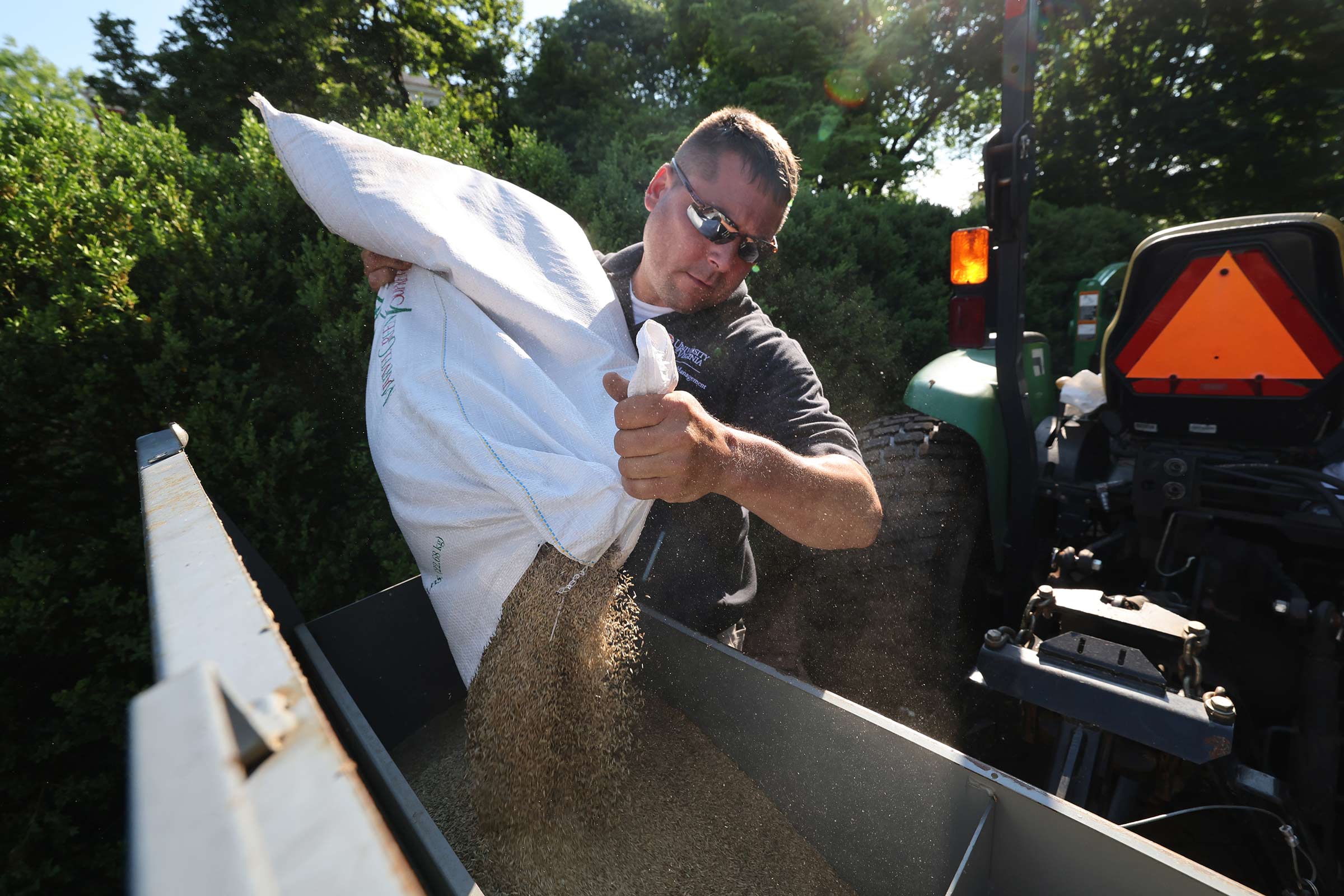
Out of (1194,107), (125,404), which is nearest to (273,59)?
(125,404)

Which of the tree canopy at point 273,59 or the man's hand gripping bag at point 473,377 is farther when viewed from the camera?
the tree canopy at point 273,59

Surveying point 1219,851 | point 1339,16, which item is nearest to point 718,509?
point 1219,851

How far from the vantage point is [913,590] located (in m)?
2.25

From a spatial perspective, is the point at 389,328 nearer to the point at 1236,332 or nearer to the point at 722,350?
the point at 722,350

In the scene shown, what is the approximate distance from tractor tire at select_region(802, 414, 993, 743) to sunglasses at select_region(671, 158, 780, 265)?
919 millimetres

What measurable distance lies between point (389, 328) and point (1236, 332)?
2097 mm

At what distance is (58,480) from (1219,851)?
133 inches

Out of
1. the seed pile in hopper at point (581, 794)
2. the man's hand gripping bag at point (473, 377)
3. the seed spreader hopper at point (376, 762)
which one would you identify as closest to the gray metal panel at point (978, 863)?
the seed spreader hopper at point (376, 762)

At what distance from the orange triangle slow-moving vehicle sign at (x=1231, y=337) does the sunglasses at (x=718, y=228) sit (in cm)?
104

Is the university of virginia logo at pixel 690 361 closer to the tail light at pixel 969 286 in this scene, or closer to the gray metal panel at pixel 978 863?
the tail light at pixel 969 286

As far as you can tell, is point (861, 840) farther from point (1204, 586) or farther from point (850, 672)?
point (850, 672)

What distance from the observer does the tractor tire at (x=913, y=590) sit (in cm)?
221

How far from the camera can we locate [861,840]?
121 cm

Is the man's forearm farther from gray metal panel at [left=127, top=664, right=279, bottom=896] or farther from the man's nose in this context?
gray metal panel at [left=127, top=664, right=279, bottom=896]
